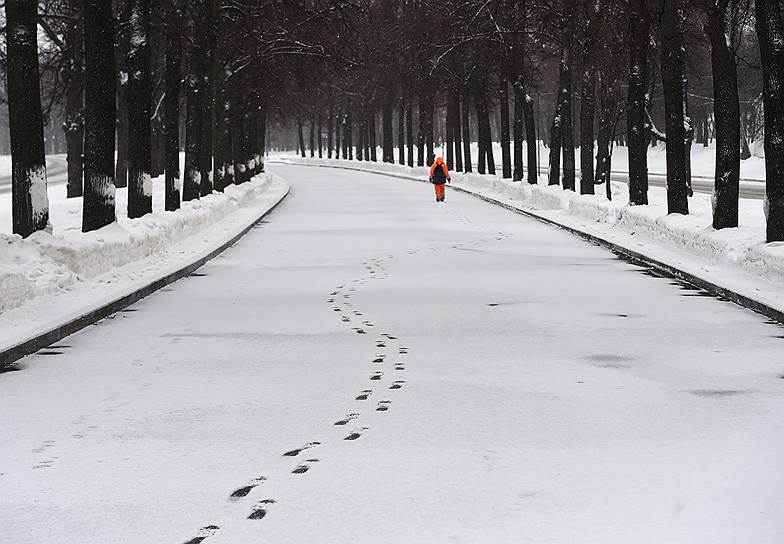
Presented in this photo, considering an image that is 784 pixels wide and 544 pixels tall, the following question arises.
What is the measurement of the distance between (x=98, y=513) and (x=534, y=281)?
1212cm

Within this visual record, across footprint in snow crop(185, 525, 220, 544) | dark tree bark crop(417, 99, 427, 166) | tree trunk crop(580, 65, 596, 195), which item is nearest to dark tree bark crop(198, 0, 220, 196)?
tree trunk crop(580, 65, 596, 195)

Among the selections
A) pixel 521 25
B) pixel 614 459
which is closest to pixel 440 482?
pixel 614 459

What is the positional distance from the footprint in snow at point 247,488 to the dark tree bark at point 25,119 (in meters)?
12.0

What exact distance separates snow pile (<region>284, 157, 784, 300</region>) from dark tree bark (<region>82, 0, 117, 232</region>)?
895 centimetres

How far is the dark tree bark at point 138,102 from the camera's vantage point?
23.9 meters

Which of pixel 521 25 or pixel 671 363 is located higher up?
pixel 521 25

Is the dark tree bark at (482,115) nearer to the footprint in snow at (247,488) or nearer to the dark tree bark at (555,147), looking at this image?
the dark tree bark at (555,147)

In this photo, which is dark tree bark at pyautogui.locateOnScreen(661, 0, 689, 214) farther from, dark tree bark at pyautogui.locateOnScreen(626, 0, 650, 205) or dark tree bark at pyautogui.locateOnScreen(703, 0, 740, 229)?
dark tree bark at pyautogui.locateOnScreen(703, 0, 740, 229)

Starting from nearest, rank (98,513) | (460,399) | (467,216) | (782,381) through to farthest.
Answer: (98,513) → (460,399) → (782,381) → (467,216)

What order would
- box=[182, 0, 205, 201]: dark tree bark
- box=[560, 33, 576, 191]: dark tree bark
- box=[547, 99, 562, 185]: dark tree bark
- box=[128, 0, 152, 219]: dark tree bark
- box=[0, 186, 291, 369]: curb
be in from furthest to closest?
box=[547, 99, 562, 185]: dark tree bark → box=[560, 33, 576, 191]: dark tree bark → box=[182, 0, 205, 201]: dark tree bark → box=[128, 0, 152, 219]: dark tree bark → box=[0, 186, 291, 369]: curb

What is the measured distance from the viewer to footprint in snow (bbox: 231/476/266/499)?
6062mm

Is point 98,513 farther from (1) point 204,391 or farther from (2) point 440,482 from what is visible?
(1) point 204,391

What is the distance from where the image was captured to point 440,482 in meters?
6.29

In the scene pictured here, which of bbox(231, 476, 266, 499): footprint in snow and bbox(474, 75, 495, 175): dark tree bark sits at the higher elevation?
bbox(474, 75, 495, 175): dark tree bark
